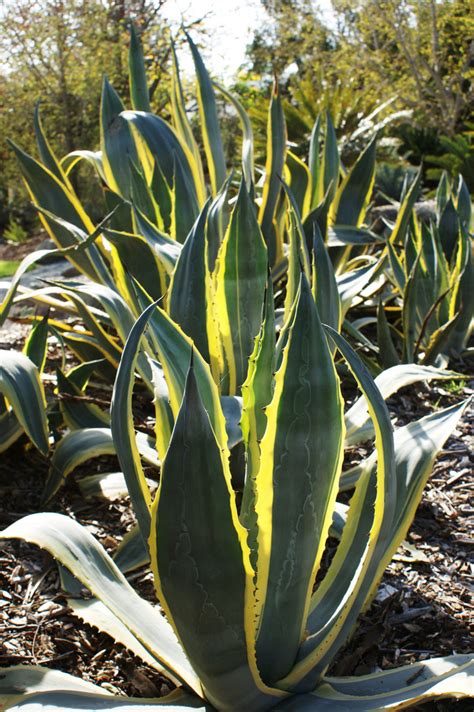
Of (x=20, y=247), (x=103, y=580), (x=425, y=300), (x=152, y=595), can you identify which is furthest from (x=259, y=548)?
(x=20, y=247)

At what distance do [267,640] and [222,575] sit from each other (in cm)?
21

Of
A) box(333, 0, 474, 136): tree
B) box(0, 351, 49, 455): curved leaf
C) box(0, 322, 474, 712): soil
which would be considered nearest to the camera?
box(0, 322, 474, 712): soil

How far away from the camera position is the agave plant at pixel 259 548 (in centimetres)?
88

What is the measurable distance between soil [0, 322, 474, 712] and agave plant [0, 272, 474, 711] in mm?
112

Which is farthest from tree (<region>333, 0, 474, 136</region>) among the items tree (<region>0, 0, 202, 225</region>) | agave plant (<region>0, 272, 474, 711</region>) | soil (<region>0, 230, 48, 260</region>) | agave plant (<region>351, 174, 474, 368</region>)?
agave plant (<region>0, 272, 474, 711</region>)

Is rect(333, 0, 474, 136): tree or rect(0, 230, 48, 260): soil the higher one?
rect(333, 0, 474, 136): tree

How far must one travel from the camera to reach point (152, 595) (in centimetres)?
145

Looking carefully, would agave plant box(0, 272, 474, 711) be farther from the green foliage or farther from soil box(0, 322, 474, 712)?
soil box(0, 322, 474, 712)

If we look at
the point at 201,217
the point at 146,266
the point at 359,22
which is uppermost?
the point at 359,22

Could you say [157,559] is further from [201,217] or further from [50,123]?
[50,123]

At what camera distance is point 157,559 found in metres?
0.90

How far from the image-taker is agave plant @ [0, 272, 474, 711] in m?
0.88

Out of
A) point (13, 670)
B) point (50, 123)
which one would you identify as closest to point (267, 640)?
point (13, 670)

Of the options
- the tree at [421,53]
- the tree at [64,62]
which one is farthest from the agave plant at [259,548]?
the tree at [421,53]
